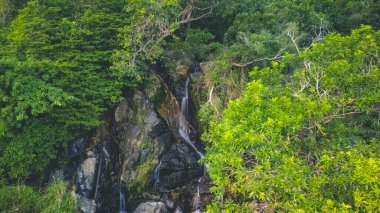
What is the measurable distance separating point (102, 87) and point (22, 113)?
3.34 meters

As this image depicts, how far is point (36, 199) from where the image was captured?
1081 centimetres

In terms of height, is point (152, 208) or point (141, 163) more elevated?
point (141, 163)

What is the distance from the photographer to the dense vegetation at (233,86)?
6.25 meters

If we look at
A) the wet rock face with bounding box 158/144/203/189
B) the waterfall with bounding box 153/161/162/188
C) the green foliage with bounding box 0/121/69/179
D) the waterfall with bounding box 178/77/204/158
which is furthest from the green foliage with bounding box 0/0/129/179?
the wet rock face with bounding box 158/144/203/189

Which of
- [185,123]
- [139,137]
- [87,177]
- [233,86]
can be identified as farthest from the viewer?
[185,123]

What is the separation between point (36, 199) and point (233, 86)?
29.1 feet

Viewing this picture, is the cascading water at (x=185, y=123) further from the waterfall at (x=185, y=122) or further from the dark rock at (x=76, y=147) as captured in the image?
the dark rock at (x=76, y=147)

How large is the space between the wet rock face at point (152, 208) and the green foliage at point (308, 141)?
5.15 m

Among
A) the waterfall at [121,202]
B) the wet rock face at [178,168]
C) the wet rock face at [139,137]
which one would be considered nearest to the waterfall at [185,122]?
the wet rock face at [178,168]

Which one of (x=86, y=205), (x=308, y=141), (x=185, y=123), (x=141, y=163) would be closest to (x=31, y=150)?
(x=86, y=205)

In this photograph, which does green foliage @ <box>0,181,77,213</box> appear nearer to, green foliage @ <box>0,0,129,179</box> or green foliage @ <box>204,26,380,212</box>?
green foliage @ <box>0,0,129,179</box>

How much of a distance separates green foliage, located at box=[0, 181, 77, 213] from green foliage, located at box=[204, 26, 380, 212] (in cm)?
651

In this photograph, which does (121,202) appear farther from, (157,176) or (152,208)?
(157,176)

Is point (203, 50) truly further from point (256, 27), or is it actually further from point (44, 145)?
point (44, 145)
